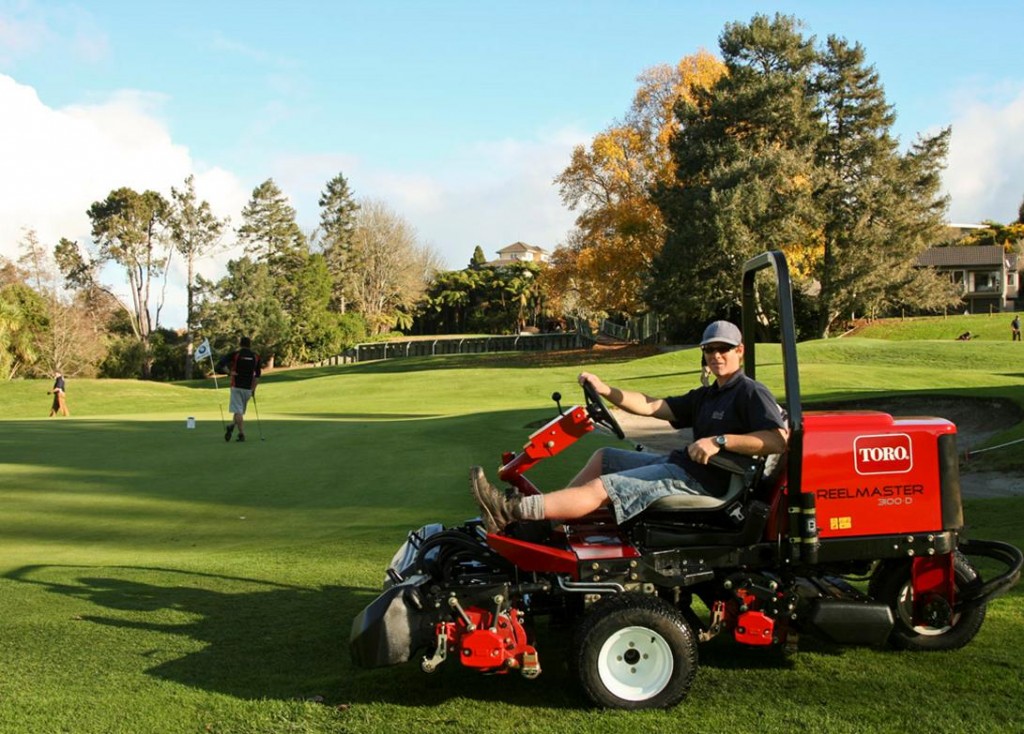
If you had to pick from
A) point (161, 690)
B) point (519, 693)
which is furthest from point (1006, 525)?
point (161, 690)

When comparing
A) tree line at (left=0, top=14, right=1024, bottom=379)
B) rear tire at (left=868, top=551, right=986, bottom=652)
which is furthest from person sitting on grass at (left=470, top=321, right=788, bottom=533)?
tree line at (left=0, top=14, right=1024, bottom=379)

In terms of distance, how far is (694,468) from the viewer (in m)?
5.09

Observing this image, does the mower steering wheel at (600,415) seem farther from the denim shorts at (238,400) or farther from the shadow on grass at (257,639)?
the denim shorts at (238,400)


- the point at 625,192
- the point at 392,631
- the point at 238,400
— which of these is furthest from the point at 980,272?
the point at 392,631

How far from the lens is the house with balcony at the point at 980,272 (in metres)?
86.2

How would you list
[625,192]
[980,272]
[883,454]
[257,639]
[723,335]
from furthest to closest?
[980,272], [625,192], [257,639], [723,335], [883,454]

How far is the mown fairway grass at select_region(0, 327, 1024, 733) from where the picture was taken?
454 centimetres

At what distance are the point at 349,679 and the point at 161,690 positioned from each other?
3.20 ft

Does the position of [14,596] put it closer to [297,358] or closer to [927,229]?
[927,229]

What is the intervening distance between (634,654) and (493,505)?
104 centimetres

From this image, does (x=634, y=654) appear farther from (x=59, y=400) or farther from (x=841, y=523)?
(x=59, y=400)

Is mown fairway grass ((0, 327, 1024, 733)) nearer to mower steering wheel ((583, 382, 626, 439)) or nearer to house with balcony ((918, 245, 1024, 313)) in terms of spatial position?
mower steering wheel ((583, 382, 626, 439))

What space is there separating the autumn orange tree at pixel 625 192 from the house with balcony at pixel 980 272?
42.0 meters

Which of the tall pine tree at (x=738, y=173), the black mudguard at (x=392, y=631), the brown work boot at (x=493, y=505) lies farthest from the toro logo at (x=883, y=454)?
the tall pine tree at (x=738, y=173)
